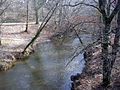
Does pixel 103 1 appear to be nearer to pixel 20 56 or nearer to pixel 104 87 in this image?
pixel 104 87

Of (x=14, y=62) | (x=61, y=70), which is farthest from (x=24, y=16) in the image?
(x=61, y=70)

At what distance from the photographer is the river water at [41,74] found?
34.9 feet

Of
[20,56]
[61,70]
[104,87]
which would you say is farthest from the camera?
[20,56]

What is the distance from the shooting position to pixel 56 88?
33.4 ft

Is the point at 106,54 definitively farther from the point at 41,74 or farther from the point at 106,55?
the point at 41,74

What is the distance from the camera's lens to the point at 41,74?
41.3 feet

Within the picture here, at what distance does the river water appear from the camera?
10641 millimetres

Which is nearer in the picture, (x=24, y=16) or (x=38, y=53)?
(x=38, y=53)

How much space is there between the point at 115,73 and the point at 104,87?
1460 millimetres

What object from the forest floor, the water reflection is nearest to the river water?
the water reflection

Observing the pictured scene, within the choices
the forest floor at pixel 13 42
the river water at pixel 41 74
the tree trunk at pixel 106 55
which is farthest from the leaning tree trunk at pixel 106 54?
the forest floor at pixel 13 42

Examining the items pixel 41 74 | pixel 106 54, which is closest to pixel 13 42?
pixel 41 74

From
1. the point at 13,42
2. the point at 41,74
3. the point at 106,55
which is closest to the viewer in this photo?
the point at 106,55

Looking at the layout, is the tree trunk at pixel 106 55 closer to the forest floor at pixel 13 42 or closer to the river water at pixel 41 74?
the river water at pixel 41 74
